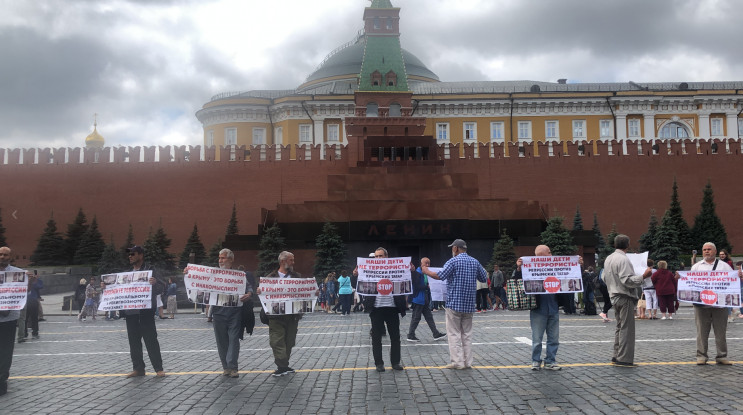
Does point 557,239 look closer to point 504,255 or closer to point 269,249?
point 504,255

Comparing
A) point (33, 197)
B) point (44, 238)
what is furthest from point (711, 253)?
point (33, 197)

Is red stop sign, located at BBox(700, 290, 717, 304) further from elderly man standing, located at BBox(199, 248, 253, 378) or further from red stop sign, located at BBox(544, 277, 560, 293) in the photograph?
elderly man standing, located at BBox(199, 248, 253, 378)

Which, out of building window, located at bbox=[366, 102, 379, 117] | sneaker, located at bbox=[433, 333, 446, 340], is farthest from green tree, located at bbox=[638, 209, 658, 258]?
sneaker, located at bbox=[433, 333, 446, 340]

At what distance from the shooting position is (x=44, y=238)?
31328mm

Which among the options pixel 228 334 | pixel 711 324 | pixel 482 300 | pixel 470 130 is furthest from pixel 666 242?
pixel 228 334

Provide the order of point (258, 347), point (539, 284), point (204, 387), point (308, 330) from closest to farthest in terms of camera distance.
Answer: point (204, 387), point (539, 284), point (258, 347), point (308, 330)

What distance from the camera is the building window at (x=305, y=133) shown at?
48281 millimetres

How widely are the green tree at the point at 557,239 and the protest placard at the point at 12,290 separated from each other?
66.3 feet

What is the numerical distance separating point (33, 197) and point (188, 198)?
790cm

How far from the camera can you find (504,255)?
24.0 m

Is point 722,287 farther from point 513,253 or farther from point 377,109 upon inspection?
point 377,109

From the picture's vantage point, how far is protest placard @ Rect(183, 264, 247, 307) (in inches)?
298

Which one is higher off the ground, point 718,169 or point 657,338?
point 718,169

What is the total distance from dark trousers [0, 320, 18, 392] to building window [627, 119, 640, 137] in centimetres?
4704
